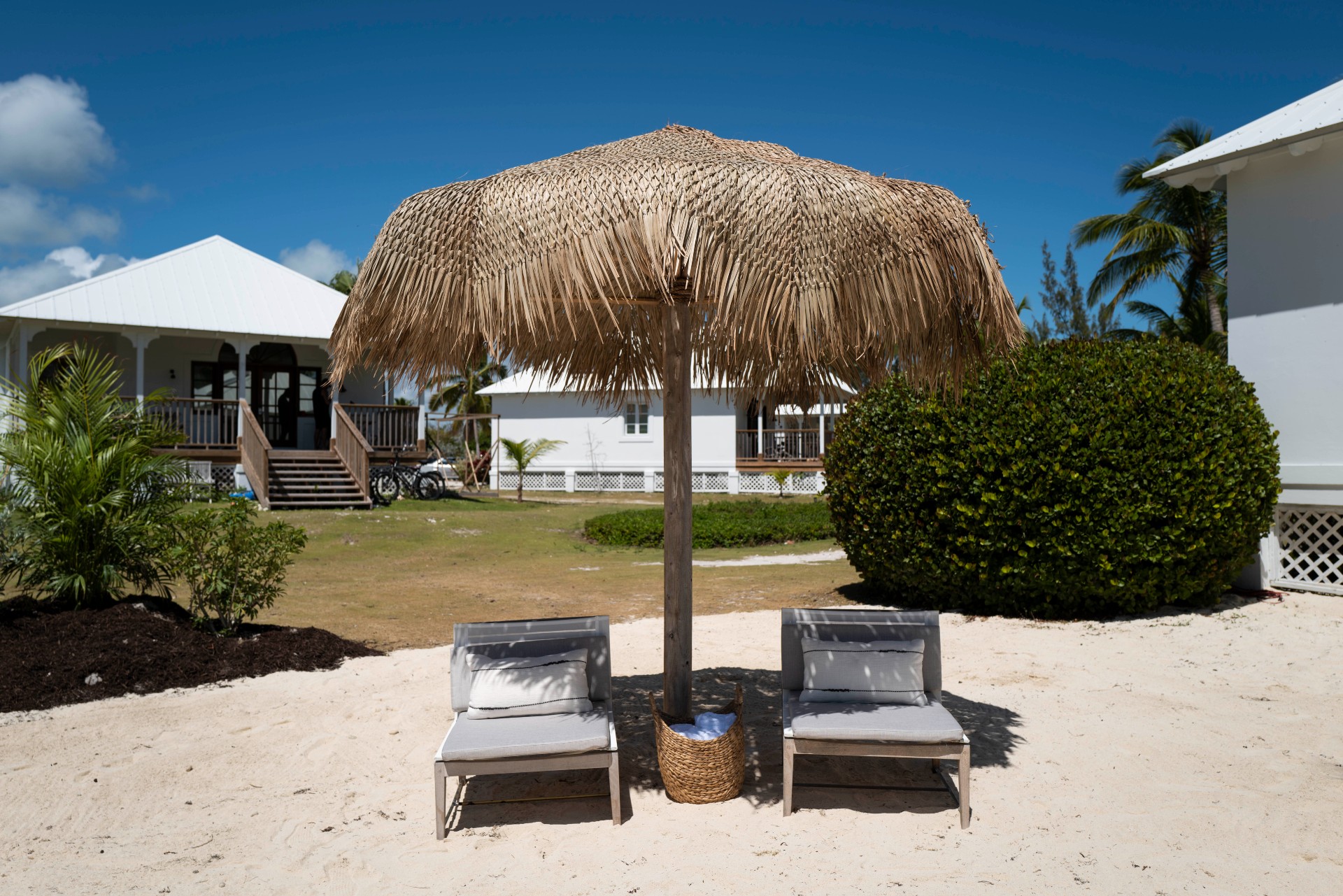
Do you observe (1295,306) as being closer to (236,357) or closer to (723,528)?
(723,528)

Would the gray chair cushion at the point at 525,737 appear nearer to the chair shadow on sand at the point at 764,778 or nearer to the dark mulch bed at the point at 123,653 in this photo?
the chair shadow on sand at the point at 764,778

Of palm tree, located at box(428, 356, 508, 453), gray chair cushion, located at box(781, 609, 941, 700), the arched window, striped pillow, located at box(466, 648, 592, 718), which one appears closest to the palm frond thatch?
gray chair cushion, located at box(781, 609, 941, 700)

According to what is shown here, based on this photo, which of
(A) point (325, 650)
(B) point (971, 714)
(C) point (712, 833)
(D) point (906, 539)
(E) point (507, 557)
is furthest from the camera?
(E) point (507, 557)

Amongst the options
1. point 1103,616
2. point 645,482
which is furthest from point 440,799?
point 645,482

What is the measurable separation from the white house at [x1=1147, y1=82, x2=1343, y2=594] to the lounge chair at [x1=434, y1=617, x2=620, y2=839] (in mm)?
8241

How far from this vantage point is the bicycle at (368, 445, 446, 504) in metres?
21.7

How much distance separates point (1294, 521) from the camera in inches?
373

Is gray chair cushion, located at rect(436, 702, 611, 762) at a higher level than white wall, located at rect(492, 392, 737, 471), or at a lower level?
lower

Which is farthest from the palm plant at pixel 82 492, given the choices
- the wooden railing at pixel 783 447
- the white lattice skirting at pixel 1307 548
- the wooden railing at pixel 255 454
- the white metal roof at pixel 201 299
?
the wooden railing at pixel 783 447

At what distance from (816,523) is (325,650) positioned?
12195mm

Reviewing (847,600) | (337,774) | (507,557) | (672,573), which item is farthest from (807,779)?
(507,557)

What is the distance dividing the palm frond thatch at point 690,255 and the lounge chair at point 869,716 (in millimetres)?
1428

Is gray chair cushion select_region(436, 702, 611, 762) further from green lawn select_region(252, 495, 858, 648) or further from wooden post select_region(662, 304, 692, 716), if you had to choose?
green lawn select_region(252, 495, 858, 648)

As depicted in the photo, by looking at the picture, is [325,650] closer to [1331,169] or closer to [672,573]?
[672,573]
